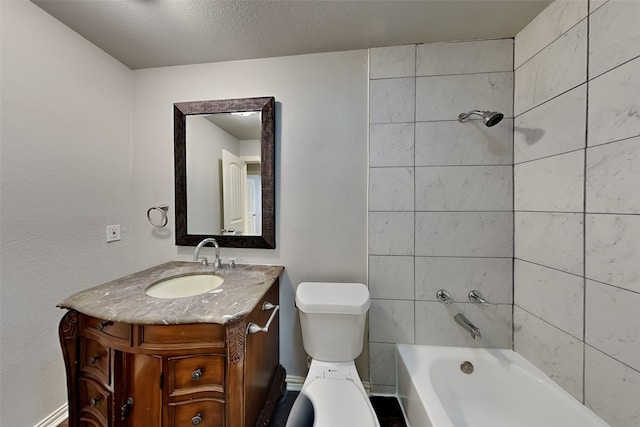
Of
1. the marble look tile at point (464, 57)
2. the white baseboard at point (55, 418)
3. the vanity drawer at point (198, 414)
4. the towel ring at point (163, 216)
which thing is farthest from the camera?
the towel ring at point (163, 216)

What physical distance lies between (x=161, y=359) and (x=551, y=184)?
189 centimetres

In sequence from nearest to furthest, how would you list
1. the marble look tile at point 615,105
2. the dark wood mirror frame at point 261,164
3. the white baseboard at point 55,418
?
the marble look tile at point 615,105 < the white baseboard at point 55,418 < the dark wood mirror frame at point 261,164

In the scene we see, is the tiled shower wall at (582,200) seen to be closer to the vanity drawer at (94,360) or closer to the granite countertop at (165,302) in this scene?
the granite countertop at (165,302)

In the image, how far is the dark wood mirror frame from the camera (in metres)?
1.42

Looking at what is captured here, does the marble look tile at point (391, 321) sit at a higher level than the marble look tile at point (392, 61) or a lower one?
lower

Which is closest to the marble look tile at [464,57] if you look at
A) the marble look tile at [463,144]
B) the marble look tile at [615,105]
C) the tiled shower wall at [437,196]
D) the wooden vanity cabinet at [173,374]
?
the tiled shower wall at [437,196]

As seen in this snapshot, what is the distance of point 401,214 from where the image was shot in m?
1.37

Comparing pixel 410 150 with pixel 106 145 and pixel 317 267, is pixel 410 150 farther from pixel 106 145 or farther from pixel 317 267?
pixel 106 145

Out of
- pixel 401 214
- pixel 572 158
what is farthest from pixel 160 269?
pixel 572 158

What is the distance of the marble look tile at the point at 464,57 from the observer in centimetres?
130

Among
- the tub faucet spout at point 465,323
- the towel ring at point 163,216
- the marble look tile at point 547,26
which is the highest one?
the marble look tile at point 547,26

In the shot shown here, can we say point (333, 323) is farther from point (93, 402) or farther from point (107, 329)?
point (93, 402)

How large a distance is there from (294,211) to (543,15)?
1645mm

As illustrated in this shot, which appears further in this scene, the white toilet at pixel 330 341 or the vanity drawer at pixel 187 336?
the white toilet at pixel 330 341
